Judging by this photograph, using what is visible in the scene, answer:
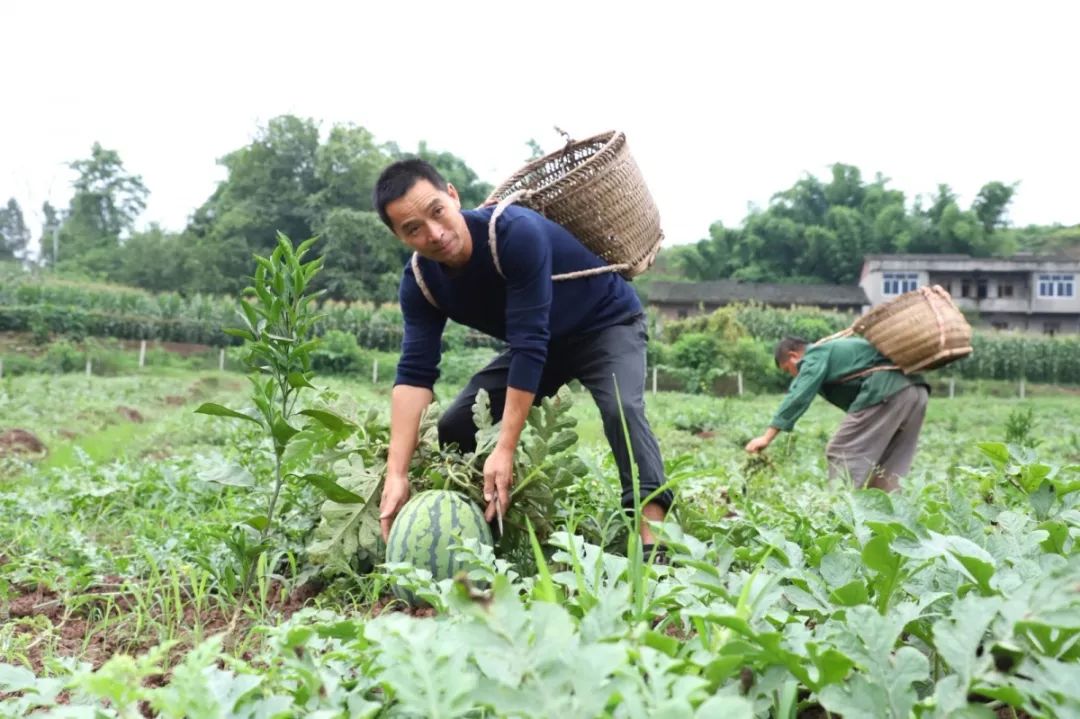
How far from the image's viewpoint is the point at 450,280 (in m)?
3.27

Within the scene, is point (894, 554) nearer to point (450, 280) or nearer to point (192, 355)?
point (450, 280)

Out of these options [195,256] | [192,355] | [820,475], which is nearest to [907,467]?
[820,475]

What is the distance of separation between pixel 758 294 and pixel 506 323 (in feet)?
184

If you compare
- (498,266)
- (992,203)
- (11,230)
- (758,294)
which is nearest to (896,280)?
(758,294)

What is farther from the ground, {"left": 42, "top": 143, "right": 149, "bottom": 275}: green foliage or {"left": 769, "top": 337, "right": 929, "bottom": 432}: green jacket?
{"left": 42, "top": 143, "right": 149, "bottom": 275}: green foliage

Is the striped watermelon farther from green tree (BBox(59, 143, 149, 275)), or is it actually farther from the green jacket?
green tree (BBox(59, 143, 149, 275))

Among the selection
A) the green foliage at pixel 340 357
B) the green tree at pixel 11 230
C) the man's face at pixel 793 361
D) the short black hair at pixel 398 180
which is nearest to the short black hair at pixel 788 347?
the man's face at pixel 793 361

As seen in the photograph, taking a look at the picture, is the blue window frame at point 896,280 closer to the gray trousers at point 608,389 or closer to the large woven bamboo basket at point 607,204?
the large woven bamboo basket at point 607,204

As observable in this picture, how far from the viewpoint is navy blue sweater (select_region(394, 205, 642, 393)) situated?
3.05 m

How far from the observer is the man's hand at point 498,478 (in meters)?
2.82

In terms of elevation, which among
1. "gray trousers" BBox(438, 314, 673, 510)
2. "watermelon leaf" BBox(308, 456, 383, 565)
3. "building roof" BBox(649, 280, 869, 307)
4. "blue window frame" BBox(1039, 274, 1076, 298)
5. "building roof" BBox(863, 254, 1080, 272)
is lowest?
"watermelon leaf" BBox(308, 456, 383, 565)

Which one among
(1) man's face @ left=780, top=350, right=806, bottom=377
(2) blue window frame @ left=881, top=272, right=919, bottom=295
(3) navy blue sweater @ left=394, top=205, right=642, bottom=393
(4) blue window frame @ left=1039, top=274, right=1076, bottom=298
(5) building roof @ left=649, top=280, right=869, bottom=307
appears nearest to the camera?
(3) navy blue sweater @ left=394, top=205, right=642, bottom=393

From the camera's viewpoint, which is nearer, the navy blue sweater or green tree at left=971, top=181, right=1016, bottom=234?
the navy blue sweater

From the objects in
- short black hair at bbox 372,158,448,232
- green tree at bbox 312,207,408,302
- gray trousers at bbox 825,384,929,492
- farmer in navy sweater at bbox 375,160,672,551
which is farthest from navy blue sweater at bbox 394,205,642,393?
green tree at bbox 312,207,408,302
